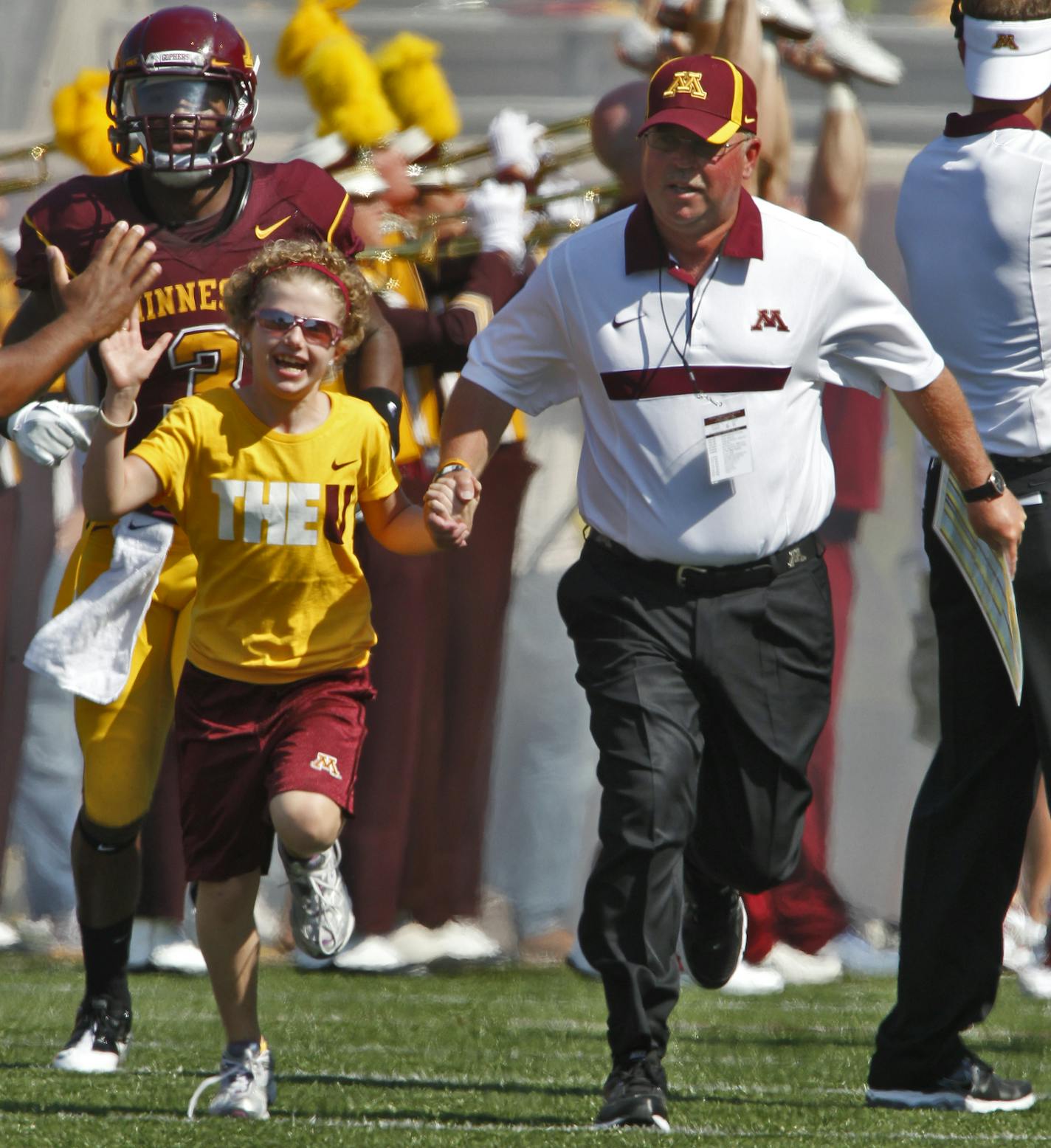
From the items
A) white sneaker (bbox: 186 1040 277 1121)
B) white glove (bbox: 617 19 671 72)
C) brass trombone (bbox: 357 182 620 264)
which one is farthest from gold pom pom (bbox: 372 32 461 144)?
white sneaker (bbox: 186 1040 277 1121)

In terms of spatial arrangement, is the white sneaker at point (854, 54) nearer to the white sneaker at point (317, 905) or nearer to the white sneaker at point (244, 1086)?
the white sneaker at point (317, 905)

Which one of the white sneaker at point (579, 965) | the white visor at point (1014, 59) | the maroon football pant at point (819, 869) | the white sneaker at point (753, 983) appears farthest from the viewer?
the maroon football pant at point (819, 869)

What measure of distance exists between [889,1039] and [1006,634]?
2.72 ft

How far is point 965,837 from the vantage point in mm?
3936

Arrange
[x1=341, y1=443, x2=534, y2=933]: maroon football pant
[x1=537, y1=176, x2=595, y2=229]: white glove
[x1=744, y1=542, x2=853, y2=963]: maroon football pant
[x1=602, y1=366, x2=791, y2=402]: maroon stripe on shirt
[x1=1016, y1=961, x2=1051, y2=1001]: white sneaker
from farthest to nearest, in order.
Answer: [x1=537, y1=176, x2=595, y2=229]: white glove, [x1=341, y1=443, x2=534, y2=933]: maroon football pant, [x1=744, y1=542, x2=853, y2=963]: maroon football pant, [x1=1016, y1=961, x2=1051, y2=1001]: white sneaker, [x1=602, y1=366, x2=791, y2=402]: maroon stripe on shirt

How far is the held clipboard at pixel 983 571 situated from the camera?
372cm

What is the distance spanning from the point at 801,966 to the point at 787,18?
3076 mm

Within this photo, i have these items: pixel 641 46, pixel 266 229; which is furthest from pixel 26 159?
pixel 266 229

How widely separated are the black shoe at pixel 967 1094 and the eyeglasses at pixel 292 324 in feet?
5.92

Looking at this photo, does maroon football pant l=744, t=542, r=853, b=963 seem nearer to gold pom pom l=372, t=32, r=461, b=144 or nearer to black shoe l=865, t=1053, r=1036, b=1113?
gold pom pom l=372, t=32, r=461, b=144

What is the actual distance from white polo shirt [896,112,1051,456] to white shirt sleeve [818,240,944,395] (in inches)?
5.5

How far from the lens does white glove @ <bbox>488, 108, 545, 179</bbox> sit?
7086 millimetres

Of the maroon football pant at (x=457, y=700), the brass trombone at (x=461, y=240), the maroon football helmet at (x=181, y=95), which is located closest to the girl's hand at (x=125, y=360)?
the maroon football helmet at (x=181, y=95)

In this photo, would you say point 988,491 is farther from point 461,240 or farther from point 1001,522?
point 461,240
